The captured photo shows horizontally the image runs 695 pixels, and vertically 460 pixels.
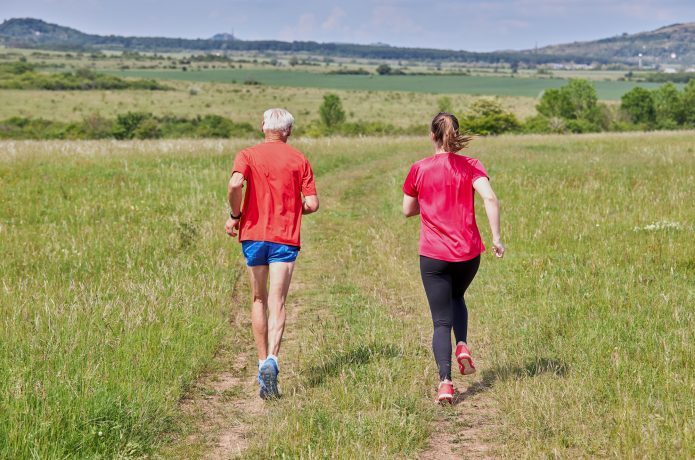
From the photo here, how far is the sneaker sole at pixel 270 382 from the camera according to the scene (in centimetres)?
623

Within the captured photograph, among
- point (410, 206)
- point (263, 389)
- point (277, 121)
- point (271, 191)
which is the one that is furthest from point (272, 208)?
point (263, 389)

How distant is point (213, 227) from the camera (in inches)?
512

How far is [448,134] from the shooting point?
6.11m

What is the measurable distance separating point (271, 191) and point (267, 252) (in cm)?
55

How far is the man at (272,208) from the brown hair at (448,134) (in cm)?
117

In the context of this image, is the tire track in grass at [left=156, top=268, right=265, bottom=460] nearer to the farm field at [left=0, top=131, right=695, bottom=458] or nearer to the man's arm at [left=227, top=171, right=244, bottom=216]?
the farm field at [left=0, top=131, right=695, bottom=458]

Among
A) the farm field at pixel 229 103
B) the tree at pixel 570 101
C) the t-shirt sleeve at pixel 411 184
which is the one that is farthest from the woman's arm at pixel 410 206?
the tree at pixel 570 101

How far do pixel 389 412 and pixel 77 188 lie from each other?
12745 millimetres

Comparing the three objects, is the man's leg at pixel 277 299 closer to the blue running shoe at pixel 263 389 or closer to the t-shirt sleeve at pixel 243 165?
the blue running shoe at pixel 263 389

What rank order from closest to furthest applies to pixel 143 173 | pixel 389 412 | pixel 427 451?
pixel 427 451 → pixel 389 412 → pixel 143 173

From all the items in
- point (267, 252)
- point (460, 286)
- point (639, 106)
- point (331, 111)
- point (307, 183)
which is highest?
point (307, 183)

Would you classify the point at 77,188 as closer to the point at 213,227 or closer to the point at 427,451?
the point at 213,227

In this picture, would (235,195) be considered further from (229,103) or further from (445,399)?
(229,103)

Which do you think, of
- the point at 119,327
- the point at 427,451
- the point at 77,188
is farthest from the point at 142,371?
the point at 77,188
